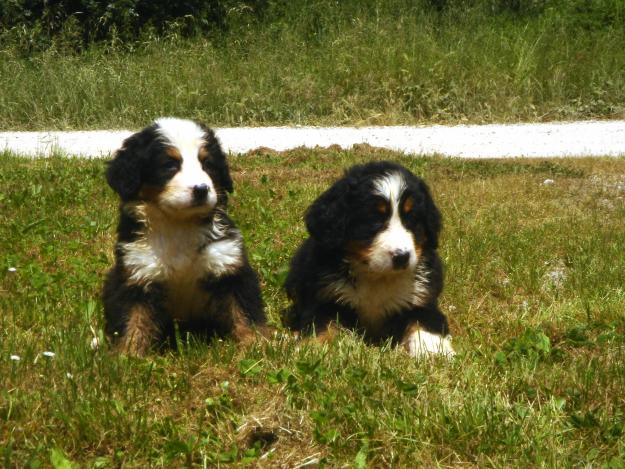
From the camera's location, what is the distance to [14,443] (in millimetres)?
3205

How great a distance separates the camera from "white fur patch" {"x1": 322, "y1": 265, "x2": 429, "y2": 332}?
16.1ft

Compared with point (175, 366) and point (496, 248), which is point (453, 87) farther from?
point (175, 366)

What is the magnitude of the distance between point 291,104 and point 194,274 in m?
10.3

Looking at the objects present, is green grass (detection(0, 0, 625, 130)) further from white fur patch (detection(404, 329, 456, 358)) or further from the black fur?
white fur patch (detection(404, 329, 456, 358))

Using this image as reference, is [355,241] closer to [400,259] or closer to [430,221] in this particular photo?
[400,259]

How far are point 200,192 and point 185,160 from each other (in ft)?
0.80

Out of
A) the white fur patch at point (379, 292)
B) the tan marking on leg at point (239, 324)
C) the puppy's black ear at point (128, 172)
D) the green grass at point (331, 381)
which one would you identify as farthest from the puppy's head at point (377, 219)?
the puppy's black ear at point (128, 172)

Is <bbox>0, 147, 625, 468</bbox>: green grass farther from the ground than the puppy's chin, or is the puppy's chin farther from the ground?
the puppy's chin

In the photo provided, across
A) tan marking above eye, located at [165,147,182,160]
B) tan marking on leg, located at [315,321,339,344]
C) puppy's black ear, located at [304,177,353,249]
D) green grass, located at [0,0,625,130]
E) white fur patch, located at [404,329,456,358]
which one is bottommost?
green grass, located at [0,0,625,130]

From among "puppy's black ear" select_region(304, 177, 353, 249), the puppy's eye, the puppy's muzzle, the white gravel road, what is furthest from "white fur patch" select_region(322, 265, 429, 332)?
the white gravel road

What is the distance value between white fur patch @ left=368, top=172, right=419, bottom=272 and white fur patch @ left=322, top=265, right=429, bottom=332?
7.5 inches

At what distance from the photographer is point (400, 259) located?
456cm

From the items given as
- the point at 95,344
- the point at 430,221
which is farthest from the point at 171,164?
the point at 430,221

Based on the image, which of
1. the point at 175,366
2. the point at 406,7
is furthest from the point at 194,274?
the point at 406,7
